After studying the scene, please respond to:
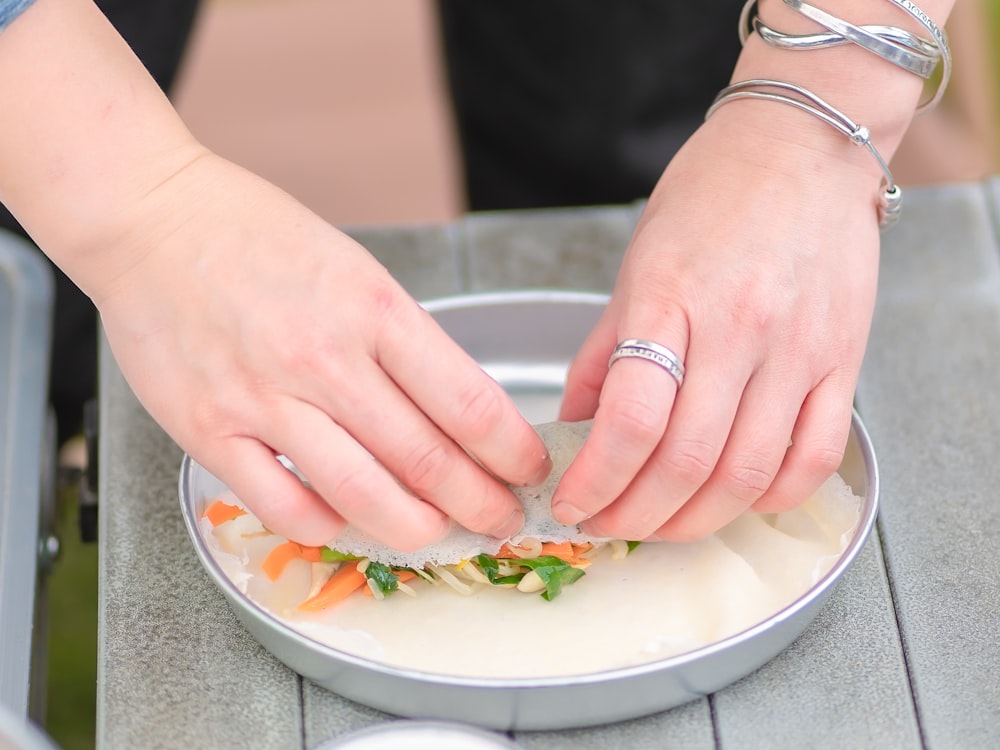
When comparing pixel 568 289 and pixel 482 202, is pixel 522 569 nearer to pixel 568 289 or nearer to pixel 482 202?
pixel 568 289

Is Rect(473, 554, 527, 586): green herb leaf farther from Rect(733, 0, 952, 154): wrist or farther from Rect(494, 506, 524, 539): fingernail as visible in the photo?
Rect(733, 0, 952, 154): wrist

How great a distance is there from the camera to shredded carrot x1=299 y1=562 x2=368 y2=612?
769 millimetres

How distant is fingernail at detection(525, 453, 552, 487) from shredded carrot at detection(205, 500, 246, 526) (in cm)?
20

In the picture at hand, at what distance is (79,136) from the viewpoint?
0.71m

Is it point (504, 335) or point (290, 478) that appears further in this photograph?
point (504, 335)

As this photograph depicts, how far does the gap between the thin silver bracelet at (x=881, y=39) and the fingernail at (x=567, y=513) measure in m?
0.35

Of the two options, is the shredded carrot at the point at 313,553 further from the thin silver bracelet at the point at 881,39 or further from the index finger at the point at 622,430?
the thin silver bracelet at the point at 881,39

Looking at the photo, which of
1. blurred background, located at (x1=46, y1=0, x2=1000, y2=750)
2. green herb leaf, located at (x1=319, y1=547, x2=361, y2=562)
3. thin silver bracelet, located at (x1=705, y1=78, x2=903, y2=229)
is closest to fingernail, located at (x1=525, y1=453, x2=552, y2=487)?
green herb leaf, located at (x1=319, y1=547, x2=361, y2=562)

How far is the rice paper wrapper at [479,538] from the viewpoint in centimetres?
77

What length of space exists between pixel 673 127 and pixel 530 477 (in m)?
0.94

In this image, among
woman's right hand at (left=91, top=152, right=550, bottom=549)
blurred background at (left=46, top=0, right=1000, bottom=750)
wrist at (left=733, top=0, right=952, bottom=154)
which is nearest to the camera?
woman's right hand at (left=91, top=152, right=550, bottom=549)

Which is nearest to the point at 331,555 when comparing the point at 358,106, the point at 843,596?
the point at 843,596

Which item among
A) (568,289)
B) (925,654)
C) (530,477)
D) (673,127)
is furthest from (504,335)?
(673,127)

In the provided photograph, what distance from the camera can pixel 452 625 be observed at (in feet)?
2.49
